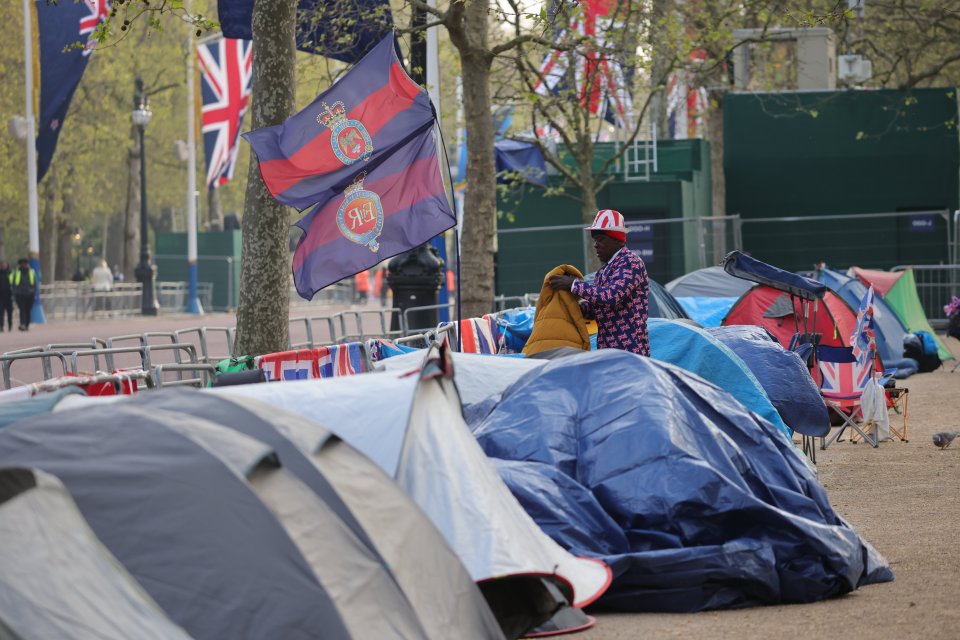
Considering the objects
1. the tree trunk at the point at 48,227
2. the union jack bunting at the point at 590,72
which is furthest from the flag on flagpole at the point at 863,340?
the tree trunk at the point at 48,227

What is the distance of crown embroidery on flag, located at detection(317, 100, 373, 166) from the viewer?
1062 cm

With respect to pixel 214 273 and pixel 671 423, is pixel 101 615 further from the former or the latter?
pixel 214 273

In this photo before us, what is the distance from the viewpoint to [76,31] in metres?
26.3

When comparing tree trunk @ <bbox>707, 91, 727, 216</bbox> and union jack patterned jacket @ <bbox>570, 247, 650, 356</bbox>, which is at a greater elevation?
tree trunk @ <bbox>707, 91, 727, 216</bbox>

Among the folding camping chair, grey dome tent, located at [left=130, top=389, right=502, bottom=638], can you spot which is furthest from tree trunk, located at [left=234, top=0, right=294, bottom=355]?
grey dome tent, located at [left=130, top=389, right=502, bottom=638]

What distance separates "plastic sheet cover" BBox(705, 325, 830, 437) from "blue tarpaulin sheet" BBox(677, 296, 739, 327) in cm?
547

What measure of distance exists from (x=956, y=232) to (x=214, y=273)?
82.4 ft

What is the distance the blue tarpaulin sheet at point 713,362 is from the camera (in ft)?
32.5

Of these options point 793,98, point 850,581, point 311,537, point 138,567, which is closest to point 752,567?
point 850,581

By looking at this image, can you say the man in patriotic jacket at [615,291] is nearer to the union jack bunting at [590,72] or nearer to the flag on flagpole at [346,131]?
the flag on flagpole at [346,131]

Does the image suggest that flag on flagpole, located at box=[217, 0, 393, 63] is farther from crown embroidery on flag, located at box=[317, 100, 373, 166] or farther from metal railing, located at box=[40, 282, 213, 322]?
metal railing, located at box=[40, 282, 213, 322]

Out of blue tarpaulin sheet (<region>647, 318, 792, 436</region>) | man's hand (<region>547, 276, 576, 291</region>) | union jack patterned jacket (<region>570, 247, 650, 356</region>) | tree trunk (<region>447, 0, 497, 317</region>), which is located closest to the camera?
union jack patterned jacket (<region>570, 247, 650, 356</region>)

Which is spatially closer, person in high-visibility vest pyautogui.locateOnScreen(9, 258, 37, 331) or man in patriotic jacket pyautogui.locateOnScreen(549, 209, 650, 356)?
Answer: man in patriotic jacket pyautogui.locateOnScreen(549, 209, 650, 356)

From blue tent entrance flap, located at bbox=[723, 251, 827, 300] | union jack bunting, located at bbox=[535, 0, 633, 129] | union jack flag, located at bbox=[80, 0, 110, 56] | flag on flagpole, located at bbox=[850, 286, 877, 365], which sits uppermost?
union jack flag, located at bbox=[80, 0, 110, 56]
